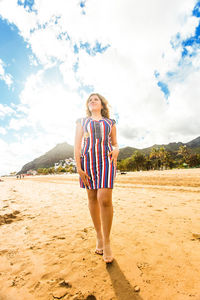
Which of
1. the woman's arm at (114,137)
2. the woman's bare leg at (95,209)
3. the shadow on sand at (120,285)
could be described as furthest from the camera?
the woman's arm at (114,137)

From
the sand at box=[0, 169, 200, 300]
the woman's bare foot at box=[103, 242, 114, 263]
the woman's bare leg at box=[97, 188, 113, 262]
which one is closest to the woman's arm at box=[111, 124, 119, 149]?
the woman's bare leg at box=[97, 188, 113, 262]

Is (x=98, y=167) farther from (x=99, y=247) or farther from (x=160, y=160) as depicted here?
(x=160, y=160)

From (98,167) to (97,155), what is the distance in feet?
0.54

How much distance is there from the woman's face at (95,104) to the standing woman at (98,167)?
155 mm

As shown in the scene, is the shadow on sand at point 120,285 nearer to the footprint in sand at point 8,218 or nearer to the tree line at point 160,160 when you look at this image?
the footprint in sand at point 8,218

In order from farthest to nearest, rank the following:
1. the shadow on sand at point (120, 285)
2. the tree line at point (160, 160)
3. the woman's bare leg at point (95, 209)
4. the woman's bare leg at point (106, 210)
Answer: the tree line at point (160, 160)
the woman's bare leg at point (95, 209)
the woman's bare leg at point (106, 210)
the shadow on sand at point (120, 285)

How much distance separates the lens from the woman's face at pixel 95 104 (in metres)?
2.35

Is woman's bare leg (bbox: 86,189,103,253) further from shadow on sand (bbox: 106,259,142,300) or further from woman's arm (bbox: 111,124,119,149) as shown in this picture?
woman's arm (bbox: 111,124,119,149)

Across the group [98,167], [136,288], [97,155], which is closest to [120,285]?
[136,288]

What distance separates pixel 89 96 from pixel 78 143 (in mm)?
901

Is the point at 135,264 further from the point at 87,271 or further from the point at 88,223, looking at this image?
the point at 88,223

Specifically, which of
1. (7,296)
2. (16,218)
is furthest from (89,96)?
(16,218)

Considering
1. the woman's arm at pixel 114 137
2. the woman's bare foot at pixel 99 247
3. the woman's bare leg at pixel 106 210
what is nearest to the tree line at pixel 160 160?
the woman's arm at pixel 114 137

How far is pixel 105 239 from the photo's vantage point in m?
1.90
